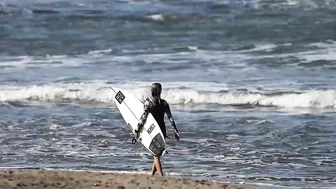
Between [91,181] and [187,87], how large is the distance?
29.6ft

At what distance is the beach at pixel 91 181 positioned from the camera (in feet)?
32.3

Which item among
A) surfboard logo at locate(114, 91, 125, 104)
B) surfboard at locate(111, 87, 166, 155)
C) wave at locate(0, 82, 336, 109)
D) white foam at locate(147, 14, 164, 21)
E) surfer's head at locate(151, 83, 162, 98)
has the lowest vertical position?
wave at locate(0, 82, 336, 109)

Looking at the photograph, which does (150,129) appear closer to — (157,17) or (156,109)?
(156,109)

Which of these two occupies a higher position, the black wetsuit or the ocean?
the black wetsuit

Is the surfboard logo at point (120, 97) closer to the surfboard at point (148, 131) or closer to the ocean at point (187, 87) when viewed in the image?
the surfboard at point (148, 131)

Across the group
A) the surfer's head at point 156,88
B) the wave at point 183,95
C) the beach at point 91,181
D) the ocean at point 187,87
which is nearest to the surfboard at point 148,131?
the surfer's head at point 156,88

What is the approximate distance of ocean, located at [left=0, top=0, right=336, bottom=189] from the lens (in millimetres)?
12655

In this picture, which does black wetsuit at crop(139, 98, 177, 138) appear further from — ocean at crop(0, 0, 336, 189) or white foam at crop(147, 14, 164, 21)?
white foam at crop(147, 14, 164, 21)

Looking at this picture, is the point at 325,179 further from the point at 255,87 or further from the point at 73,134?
the point at 255,87

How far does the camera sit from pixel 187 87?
1920 cm

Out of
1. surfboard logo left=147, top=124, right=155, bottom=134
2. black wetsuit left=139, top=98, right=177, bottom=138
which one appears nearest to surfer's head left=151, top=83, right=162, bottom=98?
black wetsuit left=139, top=98, right=177, bottom=138

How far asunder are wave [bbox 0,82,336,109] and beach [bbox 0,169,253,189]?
688 cm

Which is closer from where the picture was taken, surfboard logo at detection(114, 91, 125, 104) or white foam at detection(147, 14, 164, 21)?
surfboard logo at detection(114, 91, 125, 104)

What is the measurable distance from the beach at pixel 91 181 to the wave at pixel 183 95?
688 cm
